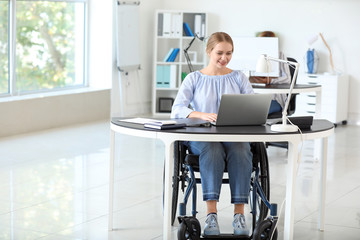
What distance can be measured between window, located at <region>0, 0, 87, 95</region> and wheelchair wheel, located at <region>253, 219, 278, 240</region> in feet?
16.8

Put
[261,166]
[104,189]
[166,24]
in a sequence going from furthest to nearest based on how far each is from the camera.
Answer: [166,24] < [104,189] < [261,166]

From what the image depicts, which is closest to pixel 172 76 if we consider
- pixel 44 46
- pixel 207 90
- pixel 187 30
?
pixel 187 30

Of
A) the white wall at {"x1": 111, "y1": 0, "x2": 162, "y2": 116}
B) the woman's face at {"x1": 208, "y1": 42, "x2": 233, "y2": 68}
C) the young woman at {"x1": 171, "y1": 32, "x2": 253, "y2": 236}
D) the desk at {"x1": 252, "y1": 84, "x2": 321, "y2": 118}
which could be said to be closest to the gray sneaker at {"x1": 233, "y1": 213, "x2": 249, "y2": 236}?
the young woman at {"x1": 171, "y1": 32, "x2": 253, "y2": 236}

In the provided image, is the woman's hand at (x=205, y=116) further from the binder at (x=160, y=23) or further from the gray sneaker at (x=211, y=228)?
the binder at (x=160, y=23)

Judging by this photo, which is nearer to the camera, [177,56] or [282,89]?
[282,89]

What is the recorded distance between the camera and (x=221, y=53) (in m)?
3.88

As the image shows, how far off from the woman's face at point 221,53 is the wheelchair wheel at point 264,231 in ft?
3.27

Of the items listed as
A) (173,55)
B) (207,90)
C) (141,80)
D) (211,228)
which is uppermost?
(173,55)

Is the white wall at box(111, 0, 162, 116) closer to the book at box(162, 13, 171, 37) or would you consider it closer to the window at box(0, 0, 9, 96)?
the book at box(162, 13, 171, 37)

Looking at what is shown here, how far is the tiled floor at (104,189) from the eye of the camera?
388 centimetres

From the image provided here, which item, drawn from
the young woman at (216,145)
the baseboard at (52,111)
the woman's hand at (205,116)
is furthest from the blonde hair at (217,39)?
the baseboard at (52,111)

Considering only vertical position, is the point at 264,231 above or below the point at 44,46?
below

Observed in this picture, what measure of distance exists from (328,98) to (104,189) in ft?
14.8

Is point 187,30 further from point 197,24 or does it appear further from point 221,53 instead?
point 221,53
